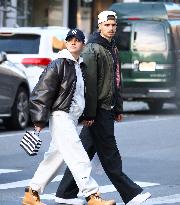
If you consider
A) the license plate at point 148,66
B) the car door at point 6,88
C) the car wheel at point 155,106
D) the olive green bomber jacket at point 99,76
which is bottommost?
the car wheel at point 155,106

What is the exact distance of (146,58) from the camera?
23.7 m

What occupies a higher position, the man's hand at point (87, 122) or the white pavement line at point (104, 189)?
the man's hand at point (87, 122)

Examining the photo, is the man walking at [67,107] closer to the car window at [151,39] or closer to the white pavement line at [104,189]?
the white pavement line at [104,189]

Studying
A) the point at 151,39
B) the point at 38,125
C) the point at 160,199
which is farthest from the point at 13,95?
the point at 38,125

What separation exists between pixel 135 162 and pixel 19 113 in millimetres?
4762

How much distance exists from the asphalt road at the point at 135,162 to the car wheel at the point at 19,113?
8.1 inches

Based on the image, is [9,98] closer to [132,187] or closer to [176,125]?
[176,125]

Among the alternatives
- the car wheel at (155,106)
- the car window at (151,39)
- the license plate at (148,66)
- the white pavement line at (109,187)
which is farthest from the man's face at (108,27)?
the car wheel at (155,106)

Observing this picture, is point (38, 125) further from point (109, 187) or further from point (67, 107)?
point (109, 187)

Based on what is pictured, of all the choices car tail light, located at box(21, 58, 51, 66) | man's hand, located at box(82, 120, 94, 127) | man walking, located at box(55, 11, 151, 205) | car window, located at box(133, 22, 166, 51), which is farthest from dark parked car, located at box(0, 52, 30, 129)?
man's hand, located at box(82, 120, 94, 127)

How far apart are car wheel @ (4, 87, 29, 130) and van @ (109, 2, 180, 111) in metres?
5.11

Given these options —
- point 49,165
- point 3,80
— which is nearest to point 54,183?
point 49,165

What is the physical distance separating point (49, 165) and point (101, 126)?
609mm

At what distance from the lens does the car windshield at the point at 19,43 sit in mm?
20172
